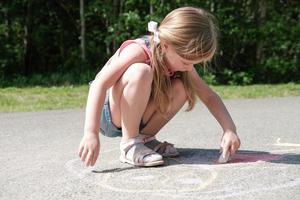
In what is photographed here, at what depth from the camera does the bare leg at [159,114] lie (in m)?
2.93

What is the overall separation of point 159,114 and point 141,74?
1.01 ft

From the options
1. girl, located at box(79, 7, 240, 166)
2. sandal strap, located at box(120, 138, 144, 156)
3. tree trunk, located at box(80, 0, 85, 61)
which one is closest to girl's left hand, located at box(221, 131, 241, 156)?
girl, located at box(79, 7, 240, 166)

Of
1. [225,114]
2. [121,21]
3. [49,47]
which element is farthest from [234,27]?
[225,114]

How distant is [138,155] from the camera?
9.36ft

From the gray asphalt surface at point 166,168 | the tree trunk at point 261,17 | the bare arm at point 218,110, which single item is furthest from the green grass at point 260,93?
the bare arm at point 218,110

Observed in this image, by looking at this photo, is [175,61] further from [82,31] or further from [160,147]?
[82,31]

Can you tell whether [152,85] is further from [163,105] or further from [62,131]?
[62,131]

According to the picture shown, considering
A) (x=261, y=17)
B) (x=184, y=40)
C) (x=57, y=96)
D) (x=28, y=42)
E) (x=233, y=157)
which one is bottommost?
(x=28, y=42)

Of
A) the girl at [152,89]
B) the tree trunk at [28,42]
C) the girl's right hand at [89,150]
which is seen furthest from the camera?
the tree trunk at [28,42]

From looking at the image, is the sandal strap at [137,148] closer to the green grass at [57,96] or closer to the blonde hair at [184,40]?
the blonde hair at [184,40]

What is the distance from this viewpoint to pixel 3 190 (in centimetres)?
249

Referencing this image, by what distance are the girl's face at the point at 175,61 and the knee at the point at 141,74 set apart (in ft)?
0.35

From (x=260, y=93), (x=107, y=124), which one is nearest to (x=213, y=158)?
(x=107, y=124)

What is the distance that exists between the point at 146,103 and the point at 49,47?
8.36m
